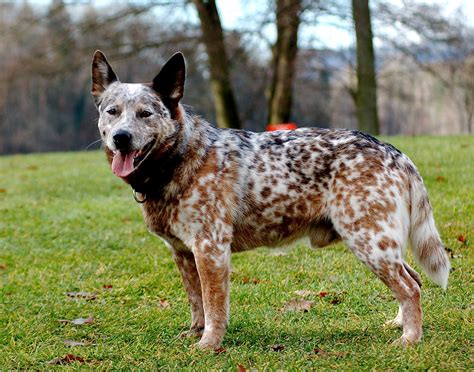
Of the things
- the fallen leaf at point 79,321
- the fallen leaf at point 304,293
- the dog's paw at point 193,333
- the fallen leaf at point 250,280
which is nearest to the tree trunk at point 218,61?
the fallen leaf at point 250,280

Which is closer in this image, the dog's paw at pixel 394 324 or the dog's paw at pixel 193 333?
the dog's paw at pixel 394 324

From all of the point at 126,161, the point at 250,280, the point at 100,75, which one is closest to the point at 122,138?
the point at 126,161

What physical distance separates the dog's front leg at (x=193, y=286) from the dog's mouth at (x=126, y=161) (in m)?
0.76

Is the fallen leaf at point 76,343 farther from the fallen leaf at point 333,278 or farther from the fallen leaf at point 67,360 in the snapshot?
the fallen leaf at point 333,278

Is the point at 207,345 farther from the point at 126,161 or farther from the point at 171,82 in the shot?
the point at 171,82

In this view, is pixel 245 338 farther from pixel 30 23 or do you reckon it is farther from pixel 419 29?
pixel 30 23

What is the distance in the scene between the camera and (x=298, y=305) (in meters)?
5.27

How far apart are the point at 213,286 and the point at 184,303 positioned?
120 centimetres

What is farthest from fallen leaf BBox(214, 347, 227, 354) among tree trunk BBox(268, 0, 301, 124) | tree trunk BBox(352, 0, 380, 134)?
tree trunk BBox(268, 0, 301, 124)

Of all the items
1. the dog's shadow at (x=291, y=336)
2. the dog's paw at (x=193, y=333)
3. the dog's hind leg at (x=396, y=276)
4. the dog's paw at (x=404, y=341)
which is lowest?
the dog's shadow at (x=291, y=336)

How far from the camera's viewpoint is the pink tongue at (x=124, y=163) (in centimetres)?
425

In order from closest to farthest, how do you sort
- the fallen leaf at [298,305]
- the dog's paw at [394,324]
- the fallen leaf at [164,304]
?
1. the dog's paw at [394,324]
2. the fallen leaf at [298,305]
3. the fallen leaf at [164,304]

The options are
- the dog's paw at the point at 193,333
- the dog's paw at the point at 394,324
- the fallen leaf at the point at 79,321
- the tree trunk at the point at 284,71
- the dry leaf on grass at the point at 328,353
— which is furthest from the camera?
the tree trunk at the point at 284,71

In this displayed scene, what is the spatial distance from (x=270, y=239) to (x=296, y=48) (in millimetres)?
16426
